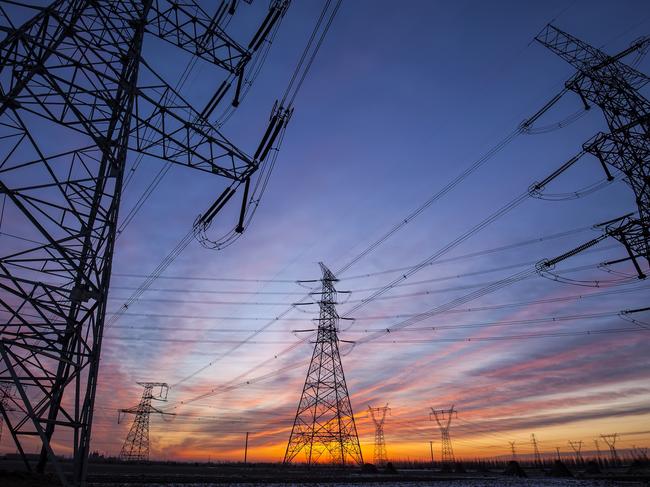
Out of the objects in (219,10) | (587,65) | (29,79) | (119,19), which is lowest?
(29,79)

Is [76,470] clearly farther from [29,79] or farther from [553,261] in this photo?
[553,261]

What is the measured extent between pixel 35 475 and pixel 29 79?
42.5 ft

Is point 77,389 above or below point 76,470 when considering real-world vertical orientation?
above

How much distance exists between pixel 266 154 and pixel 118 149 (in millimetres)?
4954

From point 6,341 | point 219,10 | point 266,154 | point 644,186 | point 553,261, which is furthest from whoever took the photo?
point 553,261

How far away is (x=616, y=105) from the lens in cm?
2273

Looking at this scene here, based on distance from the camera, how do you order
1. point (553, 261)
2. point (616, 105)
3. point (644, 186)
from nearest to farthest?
1. point (644, 186)
2. point (616, 105)
3. point (553, 261)

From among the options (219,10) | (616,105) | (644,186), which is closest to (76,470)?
(219,10)

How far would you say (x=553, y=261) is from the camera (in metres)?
24.3

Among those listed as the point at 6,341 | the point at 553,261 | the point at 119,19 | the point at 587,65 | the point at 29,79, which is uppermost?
the point at 587,65

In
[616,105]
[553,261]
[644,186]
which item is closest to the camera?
[644,186]

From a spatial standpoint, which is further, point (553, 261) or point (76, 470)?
point (553, 261)

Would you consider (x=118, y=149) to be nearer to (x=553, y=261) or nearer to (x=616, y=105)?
(x=553, y=261)

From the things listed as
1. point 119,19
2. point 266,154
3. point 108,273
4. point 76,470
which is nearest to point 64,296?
point 108,273
